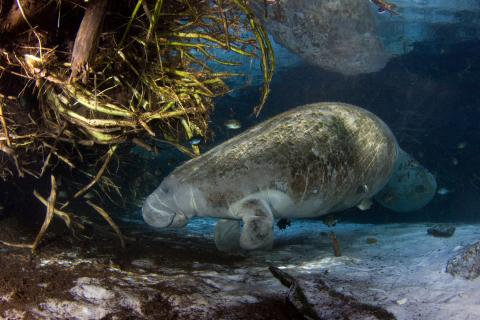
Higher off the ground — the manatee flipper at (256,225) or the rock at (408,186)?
the manatee flipper at (256,225)

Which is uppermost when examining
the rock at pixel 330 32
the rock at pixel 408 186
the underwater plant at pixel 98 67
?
the rock at pixel 330 32

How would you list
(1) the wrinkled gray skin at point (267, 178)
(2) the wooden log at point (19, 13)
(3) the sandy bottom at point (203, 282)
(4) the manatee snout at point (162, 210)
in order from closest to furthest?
(3) the sandy bottom at point (203, 282) → (2) the wooden log at point (19, 13) → (1) the wrinkled gray skin at point (267, 178) → (4) the manatee snout at point (162, 210)

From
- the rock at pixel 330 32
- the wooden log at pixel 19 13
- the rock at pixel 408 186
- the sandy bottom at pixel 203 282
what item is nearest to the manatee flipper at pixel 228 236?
the sandy bottom at pixel 203 282

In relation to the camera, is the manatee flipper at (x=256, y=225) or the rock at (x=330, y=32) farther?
the rock at (x=330, y=32)

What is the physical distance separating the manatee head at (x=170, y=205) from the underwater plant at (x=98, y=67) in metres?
1.06

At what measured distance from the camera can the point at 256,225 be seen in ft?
14.7

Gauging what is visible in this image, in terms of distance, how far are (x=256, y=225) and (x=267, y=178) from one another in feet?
2.42

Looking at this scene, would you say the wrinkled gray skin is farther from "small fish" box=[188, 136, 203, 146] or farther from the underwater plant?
the underwater plant

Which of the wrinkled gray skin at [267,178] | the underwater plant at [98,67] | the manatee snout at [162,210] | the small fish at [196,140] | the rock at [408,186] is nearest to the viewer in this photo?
the underwater plant at [98,67]

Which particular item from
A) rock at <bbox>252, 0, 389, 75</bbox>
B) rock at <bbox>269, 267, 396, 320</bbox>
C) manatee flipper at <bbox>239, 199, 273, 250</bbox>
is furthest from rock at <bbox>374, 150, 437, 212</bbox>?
rock at <bbox>269, 267, 396, 320</bbox>

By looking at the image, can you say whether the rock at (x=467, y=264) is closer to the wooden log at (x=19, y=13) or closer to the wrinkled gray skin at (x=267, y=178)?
the wrinkled gray skin at (x=267, y=178)

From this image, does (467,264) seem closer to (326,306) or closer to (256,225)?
(326,306)

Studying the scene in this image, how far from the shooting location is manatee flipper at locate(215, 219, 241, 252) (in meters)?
5.00

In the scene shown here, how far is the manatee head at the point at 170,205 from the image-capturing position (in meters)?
4.80
